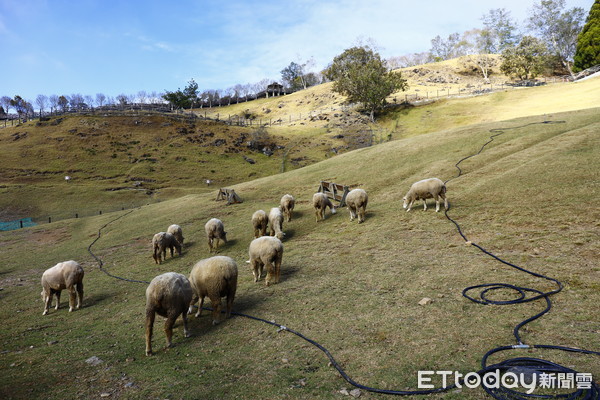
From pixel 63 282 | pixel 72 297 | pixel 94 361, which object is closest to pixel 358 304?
pixel 94 361

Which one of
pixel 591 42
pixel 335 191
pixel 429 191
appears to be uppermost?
pixel 591 42

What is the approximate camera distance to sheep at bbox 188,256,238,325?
9.98 metres

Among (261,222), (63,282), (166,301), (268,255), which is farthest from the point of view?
(261,222)

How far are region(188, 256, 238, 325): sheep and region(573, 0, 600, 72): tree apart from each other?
102 m

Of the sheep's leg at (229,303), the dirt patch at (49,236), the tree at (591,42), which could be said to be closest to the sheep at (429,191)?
the sheep's leg at (229,303)

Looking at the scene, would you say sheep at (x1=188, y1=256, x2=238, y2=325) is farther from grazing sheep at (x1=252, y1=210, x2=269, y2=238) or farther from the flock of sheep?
grazing sheep at (x1=252, y1=210, x2=269, y2=238)

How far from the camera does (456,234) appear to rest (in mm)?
14094

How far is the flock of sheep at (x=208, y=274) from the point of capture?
884 cm

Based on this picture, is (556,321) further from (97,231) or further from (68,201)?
(68,201)

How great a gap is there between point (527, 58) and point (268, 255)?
10882 centimetres

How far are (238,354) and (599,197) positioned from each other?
15.8 metres

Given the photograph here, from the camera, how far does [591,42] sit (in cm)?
7600

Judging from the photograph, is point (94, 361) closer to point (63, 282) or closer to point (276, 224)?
point (63, 282)

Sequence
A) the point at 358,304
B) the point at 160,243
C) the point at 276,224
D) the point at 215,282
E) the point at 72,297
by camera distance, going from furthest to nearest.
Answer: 1. the point at 276,224
2. the point at 160,243
3. the point at 72,297
4. the point at 215,282
5. the point at 358,304
